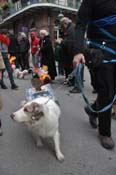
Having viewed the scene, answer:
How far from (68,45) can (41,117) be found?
5.57 metres

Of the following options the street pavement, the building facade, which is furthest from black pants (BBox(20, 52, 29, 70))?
the building facade

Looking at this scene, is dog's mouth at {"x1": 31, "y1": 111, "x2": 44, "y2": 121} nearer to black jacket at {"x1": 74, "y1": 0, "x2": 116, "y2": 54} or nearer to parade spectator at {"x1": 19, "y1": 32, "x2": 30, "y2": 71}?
black jacket at {"x1": 74, "y1": 0, "x2": 116, "y2": 54}

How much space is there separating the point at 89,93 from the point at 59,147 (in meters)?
4.58

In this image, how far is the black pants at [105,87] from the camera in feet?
14.4

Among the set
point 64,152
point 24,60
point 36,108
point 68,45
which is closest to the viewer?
point 36,108

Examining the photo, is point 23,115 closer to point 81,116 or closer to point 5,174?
point 5,174

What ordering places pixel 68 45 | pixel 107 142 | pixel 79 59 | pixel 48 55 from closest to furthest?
pixel 79 59
pixel 107 142
pixel 68 45
pixel 48 55

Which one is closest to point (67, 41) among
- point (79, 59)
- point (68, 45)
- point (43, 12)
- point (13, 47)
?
point (68, 45)

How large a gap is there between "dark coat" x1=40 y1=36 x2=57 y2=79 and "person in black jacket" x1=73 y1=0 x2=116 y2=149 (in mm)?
6760

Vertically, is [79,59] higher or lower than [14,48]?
higher

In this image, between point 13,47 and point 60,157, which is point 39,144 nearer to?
point 60,157

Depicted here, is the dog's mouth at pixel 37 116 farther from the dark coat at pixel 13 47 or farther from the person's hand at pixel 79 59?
the dark coat at pixel 13 47

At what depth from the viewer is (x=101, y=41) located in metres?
4.43

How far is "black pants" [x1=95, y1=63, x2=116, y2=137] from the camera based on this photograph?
14.4ft
